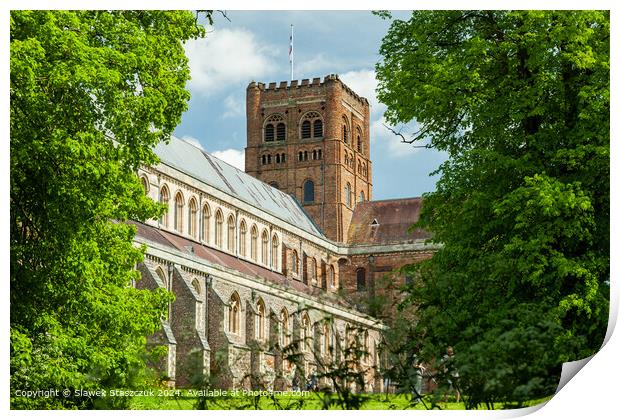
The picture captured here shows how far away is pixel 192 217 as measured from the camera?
154 feet

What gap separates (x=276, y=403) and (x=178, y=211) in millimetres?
31205

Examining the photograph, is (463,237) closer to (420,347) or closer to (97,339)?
(420,347)

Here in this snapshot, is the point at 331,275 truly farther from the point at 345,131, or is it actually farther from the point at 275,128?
the point at 275,128

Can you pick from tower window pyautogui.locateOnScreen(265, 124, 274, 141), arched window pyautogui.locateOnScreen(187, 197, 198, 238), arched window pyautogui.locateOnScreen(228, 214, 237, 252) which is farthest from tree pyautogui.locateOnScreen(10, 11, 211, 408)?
tower window pyautogui.locateOnScreen(265, 124, 274, 141)

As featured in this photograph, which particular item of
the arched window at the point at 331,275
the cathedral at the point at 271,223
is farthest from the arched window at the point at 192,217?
the arched window at the point at 331,275

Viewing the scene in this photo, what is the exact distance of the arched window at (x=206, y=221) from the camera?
4781cm

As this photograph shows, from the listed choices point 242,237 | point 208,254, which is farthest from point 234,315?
point 242,237

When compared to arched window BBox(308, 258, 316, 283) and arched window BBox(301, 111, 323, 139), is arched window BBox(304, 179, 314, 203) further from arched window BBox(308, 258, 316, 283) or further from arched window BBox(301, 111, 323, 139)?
arched window BBox(308, 258, 316, 283)

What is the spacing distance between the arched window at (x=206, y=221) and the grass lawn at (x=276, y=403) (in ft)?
105

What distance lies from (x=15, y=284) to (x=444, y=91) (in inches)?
321
